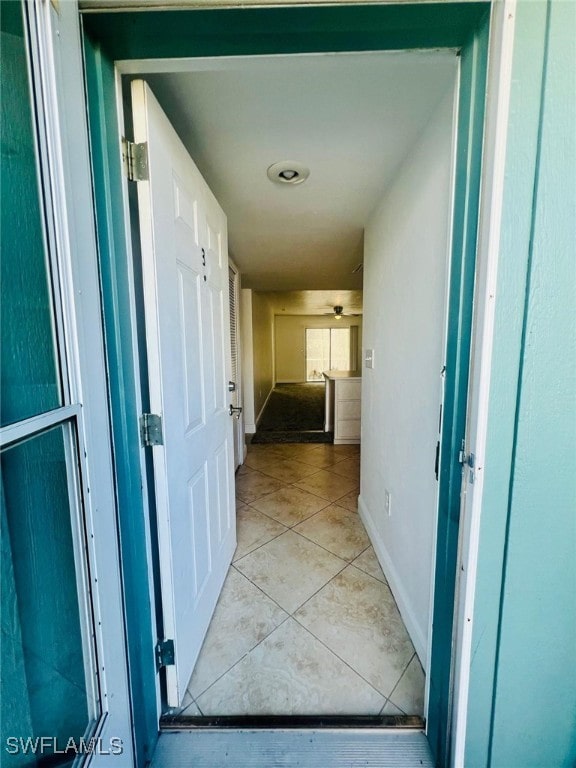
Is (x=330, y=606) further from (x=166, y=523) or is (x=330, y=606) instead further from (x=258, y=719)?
(x=166, y=523)

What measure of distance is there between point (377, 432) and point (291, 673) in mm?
1246

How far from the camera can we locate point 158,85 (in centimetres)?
101

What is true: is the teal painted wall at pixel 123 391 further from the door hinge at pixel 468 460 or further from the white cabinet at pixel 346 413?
the white cabinet at pixel 346 413

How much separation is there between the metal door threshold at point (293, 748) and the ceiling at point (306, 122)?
2.05 metres

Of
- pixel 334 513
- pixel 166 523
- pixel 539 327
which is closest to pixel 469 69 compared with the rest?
pixel 539 327

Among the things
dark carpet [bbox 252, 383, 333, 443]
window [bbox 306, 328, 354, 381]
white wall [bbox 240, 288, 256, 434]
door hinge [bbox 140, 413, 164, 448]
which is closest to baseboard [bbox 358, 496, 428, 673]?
door hinge [bbox 140, 413, 164, 448]

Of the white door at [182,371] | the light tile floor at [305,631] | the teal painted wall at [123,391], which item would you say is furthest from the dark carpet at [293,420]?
the teal painted wall at [123,391]

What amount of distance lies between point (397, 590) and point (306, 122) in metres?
2.20

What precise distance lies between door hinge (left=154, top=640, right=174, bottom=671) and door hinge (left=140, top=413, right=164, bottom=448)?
0.70 m

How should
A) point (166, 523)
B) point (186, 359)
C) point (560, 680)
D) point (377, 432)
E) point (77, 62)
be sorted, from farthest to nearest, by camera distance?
point (377, 432) → point (186, 359) → point (166, 523) → point (560, 680) → point (77, 62)

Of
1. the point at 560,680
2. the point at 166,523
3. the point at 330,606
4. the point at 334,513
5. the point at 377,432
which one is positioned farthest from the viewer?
the point at 334,513

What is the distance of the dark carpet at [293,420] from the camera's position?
443cm

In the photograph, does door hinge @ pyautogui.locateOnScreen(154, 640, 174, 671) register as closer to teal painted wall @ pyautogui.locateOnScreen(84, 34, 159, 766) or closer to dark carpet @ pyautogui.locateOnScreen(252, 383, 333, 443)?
teal painted wall @ pyautogui.locateOnScreen(84, 34, 159, 766)

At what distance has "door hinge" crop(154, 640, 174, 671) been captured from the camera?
988 mm
